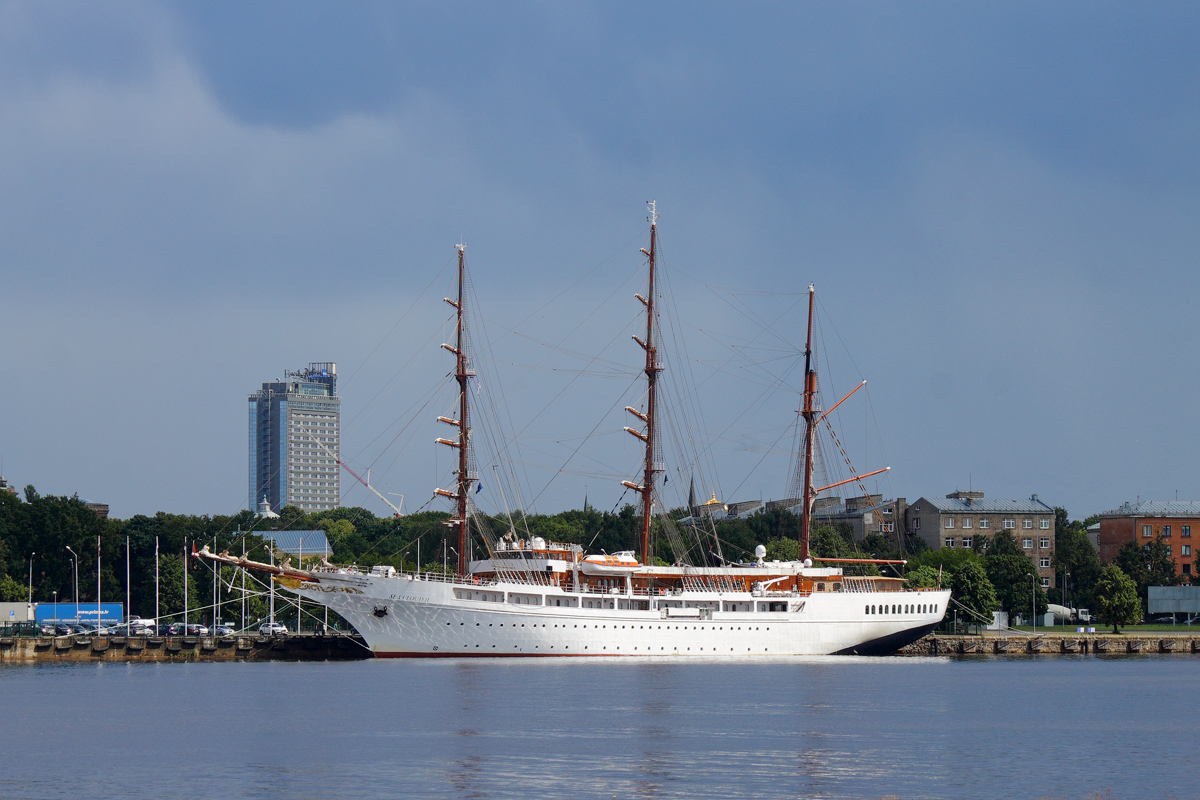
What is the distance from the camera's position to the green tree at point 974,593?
111 m

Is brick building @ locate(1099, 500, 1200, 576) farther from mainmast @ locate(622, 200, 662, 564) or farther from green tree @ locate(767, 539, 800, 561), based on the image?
mainmast @ locate(622, 200, 662, 564)

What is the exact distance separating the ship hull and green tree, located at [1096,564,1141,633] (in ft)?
90.5

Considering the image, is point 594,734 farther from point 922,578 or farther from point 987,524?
point 987,524

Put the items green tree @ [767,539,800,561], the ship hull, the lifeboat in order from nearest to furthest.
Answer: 1. the ship hull
2. the lifeboat
3. green tree @ [767,539,800,561]

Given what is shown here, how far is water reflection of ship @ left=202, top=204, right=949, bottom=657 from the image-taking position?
84.0m

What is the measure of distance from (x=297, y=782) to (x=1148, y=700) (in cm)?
3984

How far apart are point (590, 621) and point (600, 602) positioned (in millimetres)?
1483

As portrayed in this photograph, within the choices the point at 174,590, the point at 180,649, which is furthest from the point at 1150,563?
the point at 180,649

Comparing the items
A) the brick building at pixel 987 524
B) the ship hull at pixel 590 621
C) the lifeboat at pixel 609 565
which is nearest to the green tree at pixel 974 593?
the ship hull at pixel 590 621

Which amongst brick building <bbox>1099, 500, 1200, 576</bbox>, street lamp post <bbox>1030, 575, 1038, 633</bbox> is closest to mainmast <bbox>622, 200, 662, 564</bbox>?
street lamp post <bbox>1030, 575, 1038, 633</bbox>

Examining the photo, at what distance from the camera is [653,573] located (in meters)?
87.6

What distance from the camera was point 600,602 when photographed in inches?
3401

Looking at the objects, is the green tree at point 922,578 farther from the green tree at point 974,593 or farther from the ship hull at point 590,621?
the ship hull at point 590,621

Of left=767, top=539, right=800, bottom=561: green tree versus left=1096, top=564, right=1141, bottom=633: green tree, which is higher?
left=767, top=539, right=800, bottom=561: green tree
